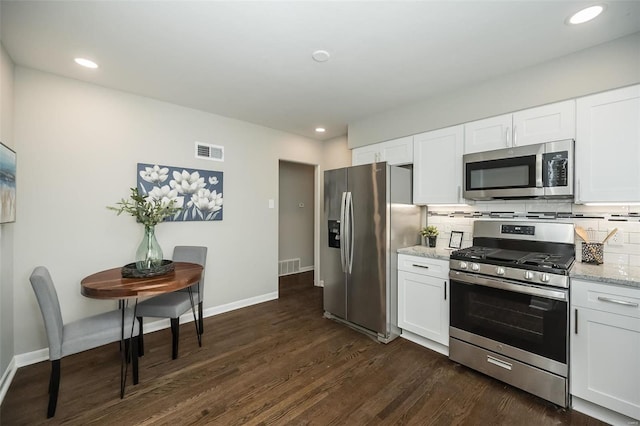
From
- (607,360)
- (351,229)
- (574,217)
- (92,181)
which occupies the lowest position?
(607,360)

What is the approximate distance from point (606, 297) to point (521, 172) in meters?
1.06

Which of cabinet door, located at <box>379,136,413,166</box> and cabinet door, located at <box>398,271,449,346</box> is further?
cabinet door, located at <box>379,136,413,166</box>

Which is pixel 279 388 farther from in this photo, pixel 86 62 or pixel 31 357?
pixel 86 62

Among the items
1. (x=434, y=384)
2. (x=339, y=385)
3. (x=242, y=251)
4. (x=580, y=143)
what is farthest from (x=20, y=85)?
(x=580, y=143)

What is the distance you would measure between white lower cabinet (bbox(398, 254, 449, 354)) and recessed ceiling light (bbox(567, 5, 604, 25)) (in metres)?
1.91

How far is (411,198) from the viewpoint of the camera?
3092 millimetres

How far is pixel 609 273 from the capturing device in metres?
1.82

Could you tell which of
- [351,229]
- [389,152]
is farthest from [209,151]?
[389,152]

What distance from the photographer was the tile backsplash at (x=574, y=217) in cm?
205

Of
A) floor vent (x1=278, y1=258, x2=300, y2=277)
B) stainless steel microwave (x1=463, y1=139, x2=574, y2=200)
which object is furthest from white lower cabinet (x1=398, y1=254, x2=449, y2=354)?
floor vent (x1=278, y1=258, x2=300, y2=277)

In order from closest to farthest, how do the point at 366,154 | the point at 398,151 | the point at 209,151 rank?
1. the point at 398,151
2. the point at 209,151
3. the point at 366,154

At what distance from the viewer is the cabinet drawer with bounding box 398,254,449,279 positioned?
99.3 inches

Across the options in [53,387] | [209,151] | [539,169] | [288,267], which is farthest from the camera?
[288,267]

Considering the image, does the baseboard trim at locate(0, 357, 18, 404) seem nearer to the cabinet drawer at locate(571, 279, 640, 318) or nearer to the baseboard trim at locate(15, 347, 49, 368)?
the baseboard trim at locate(15, 347, 49, 368)
